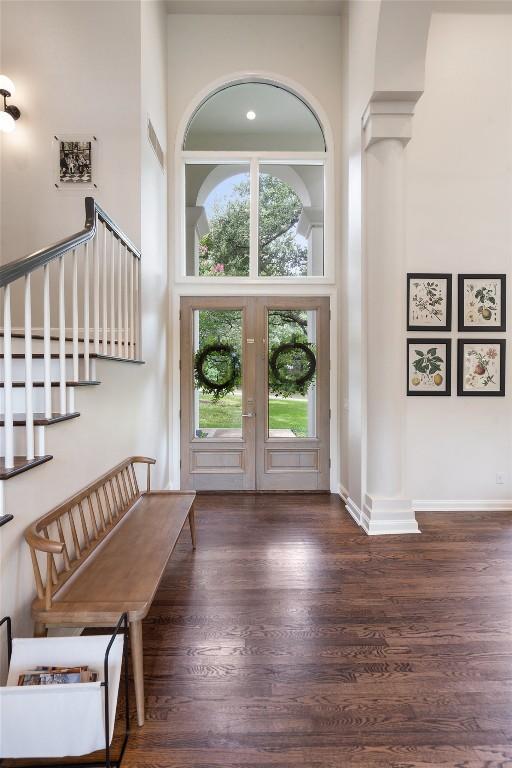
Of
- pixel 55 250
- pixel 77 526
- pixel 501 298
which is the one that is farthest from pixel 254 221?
pixel 77 526

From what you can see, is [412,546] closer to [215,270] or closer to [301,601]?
[301,601]

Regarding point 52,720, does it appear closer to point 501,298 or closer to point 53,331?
point 53,331

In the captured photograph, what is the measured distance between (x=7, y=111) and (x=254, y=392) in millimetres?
3539

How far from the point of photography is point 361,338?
398 cm

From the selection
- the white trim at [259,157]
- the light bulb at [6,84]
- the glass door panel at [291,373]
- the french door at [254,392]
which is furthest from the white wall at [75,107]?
the glass door panel at [291,373]

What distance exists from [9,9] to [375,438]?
4.97 metres

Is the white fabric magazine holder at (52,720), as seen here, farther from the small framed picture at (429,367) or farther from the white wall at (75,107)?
the small framed picture at (429,367)

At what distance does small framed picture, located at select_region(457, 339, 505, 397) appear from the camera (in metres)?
4.38

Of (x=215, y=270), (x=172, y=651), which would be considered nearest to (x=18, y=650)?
(x=172, y=651)

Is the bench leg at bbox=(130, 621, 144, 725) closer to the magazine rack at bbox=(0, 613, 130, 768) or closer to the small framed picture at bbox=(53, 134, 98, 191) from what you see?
the magazine rack at bbox=(0, 613, 130, 768)

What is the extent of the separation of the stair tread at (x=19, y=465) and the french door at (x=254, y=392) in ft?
10.3

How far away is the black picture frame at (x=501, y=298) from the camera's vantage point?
14.2 ft

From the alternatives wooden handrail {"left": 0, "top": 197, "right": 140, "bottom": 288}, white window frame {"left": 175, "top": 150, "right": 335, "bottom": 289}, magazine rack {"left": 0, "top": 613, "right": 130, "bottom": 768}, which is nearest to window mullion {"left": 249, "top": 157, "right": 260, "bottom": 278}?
white window frame {"left": 175, "top": 150, "right": 335, "bottom": 289}

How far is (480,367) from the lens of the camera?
4395mm
